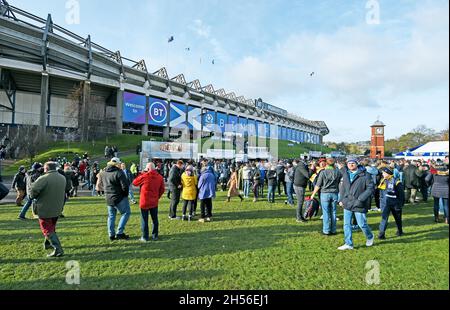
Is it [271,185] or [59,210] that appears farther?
[271,185]

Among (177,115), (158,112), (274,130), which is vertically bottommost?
(158,112)

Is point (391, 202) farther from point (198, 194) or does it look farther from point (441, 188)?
point (198, 194)

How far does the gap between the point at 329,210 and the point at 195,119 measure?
57839 millimetres

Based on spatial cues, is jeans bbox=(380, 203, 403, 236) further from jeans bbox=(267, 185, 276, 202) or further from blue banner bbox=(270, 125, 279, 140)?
blue banner bbox=(270, 125, 279, 140)

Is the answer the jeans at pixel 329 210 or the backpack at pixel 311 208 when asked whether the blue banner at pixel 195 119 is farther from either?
the jeans at pixel 329 210

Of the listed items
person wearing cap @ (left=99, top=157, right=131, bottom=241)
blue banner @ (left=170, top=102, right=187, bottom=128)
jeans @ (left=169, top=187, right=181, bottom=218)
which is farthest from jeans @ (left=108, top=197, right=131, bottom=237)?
blue banner @ (left=170, top=102, right=187, bottom=128)

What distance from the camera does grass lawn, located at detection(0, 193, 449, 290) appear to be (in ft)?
12.2

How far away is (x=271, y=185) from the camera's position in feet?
35.6

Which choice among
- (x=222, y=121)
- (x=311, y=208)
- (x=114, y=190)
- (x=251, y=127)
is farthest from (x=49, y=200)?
(x=251, y=127)

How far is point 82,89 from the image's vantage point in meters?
38.7

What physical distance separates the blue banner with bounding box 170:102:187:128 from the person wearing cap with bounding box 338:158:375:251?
5227 centimetres
